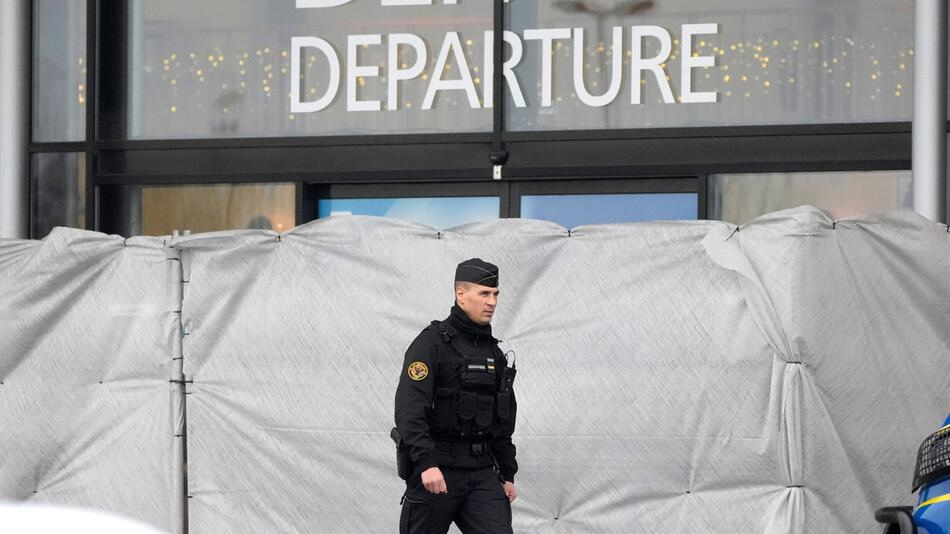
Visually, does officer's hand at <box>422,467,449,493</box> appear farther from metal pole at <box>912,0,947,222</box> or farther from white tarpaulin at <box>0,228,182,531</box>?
metal pole at <box>912,0,947,222</box>

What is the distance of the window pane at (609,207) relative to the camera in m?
10.6

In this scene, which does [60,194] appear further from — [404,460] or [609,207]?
[404,460]

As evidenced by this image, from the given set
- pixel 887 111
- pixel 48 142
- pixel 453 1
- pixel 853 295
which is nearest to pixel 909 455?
pixel 853 295

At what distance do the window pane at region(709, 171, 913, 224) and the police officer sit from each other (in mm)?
3702

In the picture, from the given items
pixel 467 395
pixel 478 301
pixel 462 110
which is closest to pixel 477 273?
pixel 478 301

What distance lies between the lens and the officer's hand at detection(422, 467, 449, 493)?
6738mm

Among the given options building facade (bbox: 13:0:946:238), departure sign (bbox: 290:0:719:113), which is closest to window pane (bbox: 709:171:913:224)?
building facade (bbox: 13:0:946:238)

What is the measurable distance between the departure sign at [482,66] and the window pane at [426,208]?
66 centimetres

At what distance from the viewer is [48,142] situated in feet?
37.1

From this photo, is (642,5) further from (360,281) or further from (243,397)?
(243,397)

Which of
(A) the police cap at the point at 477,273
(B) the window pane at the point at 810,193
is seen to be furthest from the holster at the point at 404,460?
(B) the window pane at the point at 810,193

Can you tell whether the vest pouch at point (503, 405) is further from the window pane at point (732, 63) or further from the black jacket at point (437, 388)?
the window pane at point (732, 63)

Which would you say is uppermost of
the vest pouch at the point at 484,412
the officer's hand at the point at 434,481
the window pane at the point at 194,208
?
the window pane at the point at 194,208

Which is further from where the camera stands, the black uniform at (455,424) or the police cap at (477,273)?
the police cap at (477,273)
